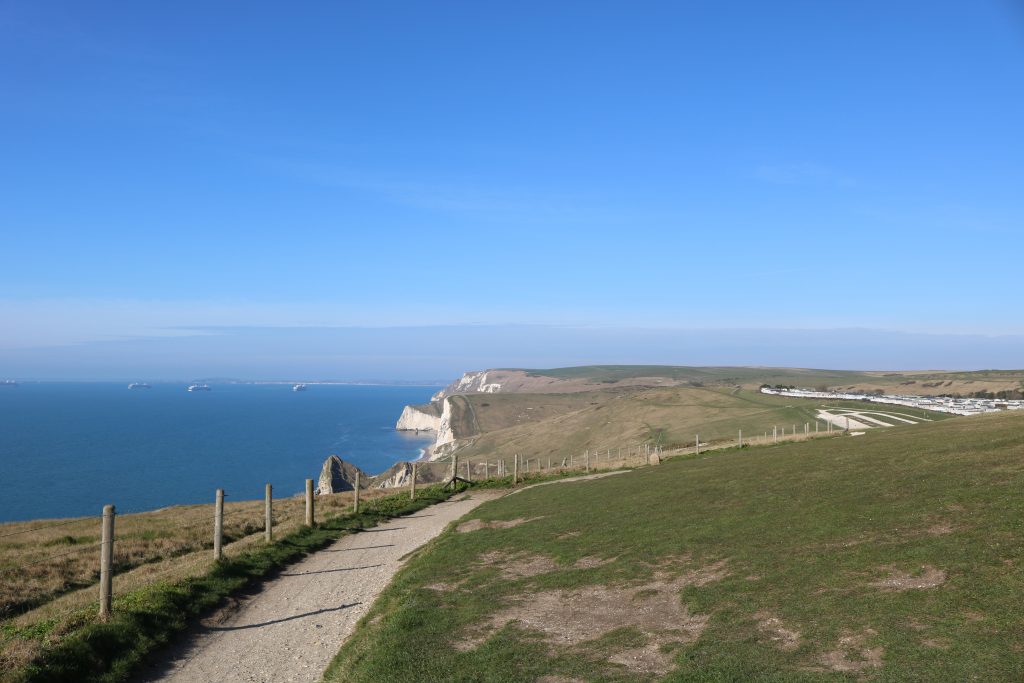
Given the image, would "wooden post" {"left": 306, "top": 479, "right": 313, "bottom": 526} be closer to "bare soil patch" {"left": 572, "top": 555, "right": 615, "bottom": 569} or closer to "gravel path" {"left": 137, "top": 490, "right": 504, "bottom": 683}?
"gravel path" {"left": 137, "top": 490, "right": 504, "bottom": 683}

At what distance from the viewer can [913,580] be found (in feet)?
40.9

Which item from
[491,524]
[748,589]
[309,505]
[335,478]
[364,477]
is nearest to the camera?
[748,589]

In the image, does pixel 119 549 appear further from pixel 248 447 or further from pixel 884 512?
pixel 248 447

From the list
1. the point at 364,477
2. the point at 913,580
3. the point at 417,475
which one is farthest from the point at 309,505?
the point at 417,475

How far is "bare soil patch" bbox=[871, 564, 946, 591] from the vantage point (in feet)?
39.9

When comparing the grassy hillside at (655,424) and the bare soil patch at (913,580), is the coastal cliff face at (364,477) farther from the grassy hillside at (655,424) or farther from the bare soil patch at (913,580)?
the bare soil patch at (913,580)

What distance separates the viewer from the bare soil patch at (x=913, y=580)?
12.1 metres

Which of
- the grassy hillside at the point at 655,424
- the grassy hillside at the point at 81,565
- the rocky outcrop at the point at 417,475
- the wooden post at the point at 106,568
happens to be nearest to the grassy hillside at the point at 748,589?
the wooden post at the point at 106,568

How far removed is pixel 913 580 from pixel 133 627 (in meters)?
14.8

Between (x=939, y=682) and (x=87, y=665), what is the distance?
13099 mm

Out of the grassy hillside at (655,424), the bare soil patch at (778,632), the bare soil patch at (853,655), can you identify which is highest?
the bare soil patch at (853,655)

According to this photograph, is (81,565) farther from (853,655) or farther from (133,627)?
(853,655)

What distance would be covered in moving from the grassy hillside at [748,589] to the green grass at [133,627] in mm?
3981

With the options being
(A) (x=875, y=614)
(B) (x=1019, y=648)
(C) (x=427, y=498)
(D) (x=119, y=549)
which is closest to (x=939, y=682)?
(B) (x=1019, y=648)
